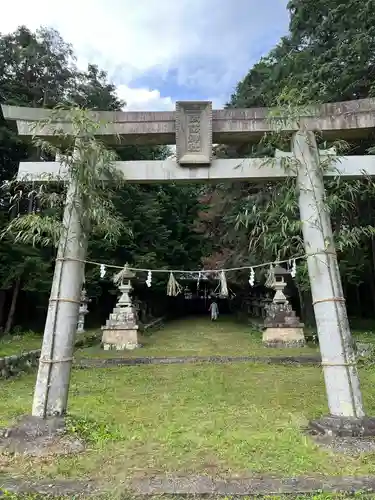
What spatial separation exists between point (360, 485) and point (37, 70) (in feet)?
60.5

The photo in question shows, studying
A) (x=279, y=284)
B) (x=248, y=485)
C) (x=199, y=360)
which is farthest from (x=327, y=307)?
(x=279, y=284)

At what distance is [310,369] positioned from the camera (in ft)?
29.2

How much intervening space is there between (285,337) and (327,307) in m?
8.34

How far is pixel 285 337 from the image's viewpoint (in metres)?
12.5

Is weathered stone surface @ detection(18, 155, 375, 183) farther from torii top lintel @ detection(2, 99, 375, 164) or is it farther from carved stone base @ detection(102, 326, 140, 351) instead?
carved stone base @ detection(102, 326, 140, 351)

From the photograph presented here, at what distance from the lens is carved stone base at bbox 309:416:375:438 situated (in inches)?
164

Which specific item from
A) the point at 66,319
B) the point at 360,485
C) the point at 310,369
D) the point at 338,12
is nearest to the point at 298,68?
the point at 338,12

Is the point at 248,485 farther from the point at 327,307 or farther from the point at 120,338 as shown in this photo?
the point at 120,338

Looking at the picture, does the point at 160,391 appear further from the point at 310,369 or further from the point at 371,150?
the point at 371,150

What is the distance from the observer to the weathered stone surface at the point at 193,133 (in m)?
5.11

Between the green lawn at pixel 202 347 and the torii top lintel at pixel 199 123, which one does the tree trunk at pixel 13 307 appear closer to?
the green lawn at pixel 202 347

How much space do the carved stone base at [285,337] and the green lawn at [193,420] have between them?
128 inches

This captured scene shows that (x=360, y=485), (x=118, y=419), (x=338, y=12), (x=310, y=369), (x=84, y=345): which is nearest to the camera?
(x=360, y=485)

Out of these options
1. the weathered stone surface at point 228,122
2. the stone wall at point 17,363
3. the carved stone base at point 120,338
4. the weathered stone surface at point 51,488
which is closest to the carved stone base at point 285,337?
the carved stone base at point 120,338
